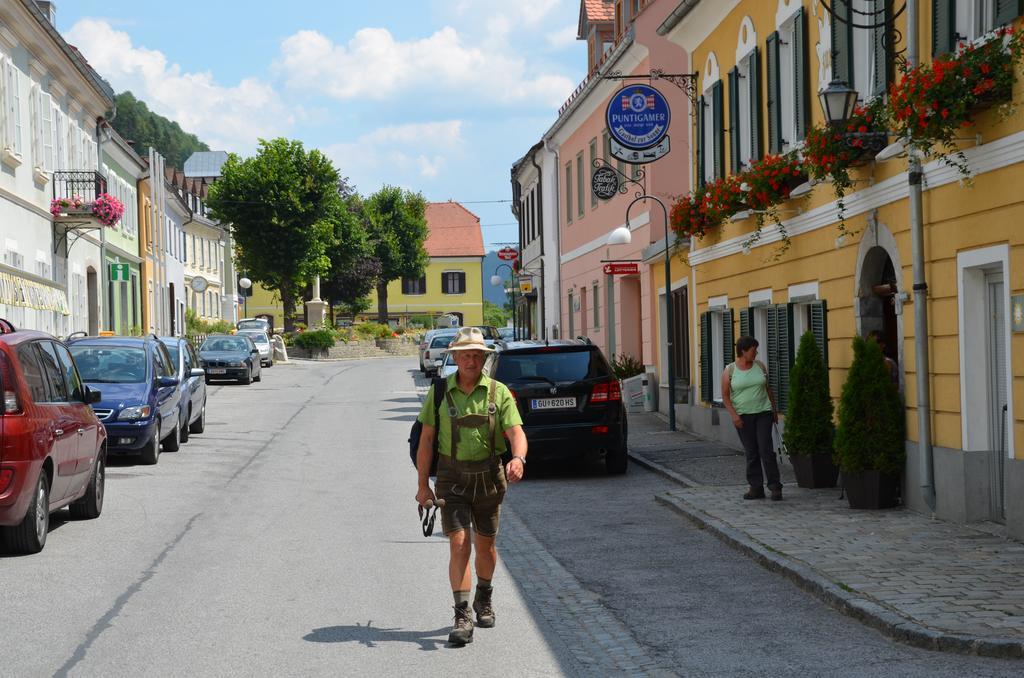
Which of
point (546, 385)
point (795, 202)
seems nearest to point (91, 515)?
point (546, 385)

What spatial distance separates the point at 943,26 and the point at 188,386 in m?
14.1

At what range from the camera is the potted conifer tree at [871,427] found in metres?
12.0

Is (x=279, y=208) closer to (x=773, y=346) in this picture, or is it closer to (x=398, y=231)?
(x=398, y=231)

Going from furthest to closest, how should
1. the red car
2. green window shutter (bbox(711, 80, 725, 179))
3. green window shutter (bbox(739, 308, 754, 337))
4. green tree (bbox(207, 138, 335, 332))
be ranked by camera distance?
A: green tree (bbox(207, 138, 335, 332)) < green window shutter (bbox(711, 80, 725, 179)) < green window shutter (bbox(739, 308, 754, 337)) < the red car

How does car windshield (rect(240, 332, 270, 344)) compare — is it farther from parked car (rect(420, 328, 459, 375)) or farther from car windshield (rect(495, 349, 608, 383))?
car windshield (rect(495, 349, 608, 383))

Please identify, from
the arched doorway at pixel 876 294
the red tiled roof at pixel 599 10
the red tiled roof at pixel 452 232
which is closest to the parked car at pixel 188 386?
the arched doorway at pixel 876 294

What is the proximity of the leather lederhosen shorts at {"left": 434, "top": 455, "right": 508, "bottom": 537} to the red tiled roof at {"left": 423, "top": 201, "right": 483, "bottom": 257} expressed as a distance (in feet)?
333

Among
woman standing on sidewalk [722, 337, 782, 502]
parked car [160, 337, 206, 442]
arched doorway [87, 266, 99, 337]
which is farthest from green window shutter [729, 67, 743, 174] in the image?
arched doorway [87, 266, 99, 337]

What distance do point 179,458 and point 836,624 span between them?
43.2ft

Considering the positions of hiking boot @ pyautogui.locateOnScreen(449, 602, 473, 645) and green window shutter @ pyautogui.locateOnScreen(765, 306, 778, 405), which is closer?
hiking boot @ pyautogui.locateOnScreen(449, 602, 473, 645)

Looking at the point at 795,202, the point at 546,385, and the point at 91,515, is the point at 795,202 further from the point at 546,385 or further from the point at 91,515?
the point at 91,515

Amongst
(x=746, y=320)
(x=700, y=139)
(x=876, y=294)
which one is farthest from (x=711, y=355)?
(x=876, y=294)

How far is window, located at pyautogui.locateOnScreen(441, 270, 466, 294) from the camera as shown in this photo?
109 m

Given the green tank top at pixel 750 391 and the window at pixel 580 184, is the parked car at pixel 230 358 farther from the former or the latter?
the green tank top at pixel 750 391
